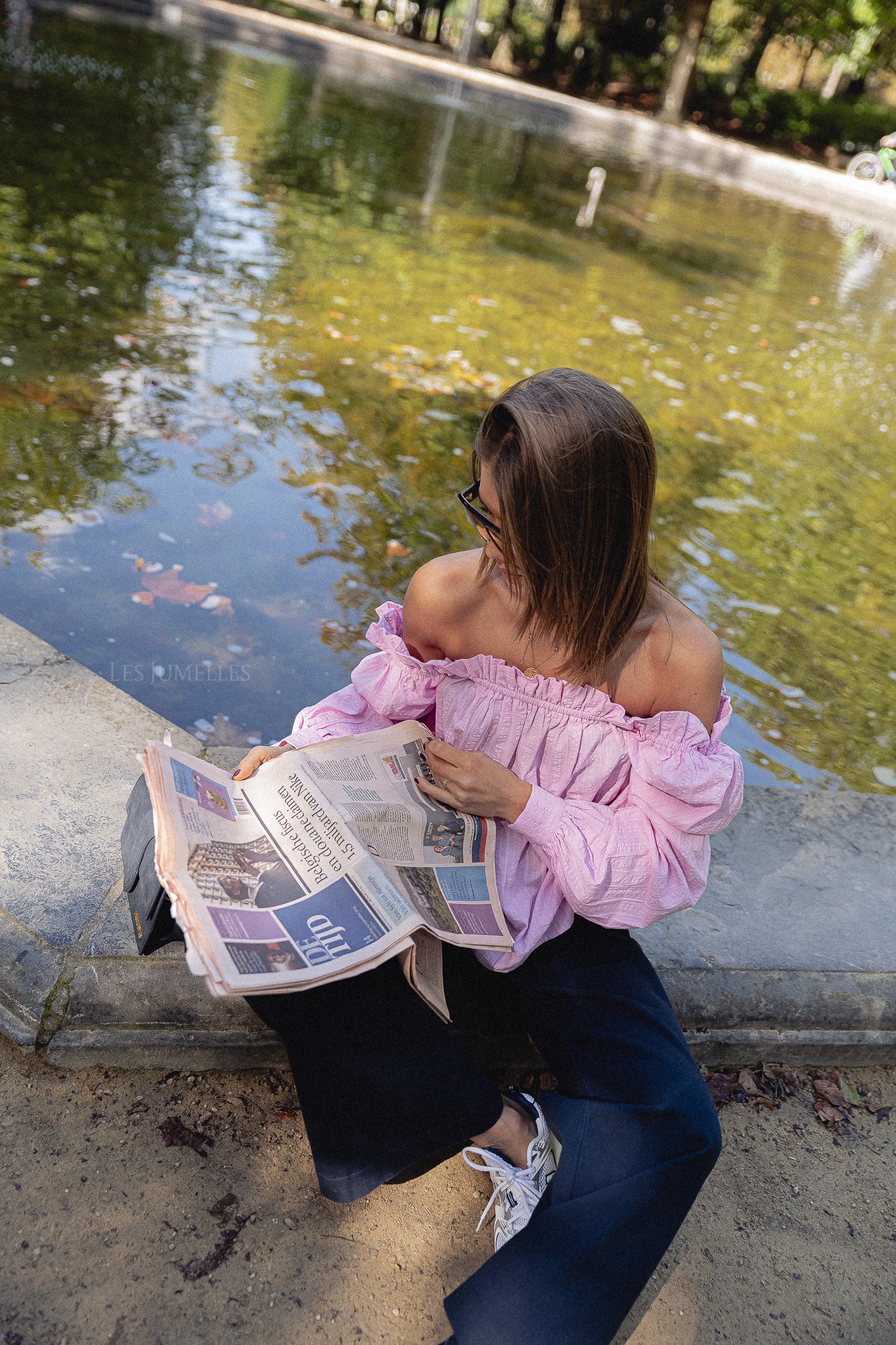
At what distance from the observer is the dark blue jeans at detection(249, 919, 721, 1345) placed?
68.8 inches

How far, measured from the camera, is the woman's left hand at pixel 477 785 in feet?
6.93

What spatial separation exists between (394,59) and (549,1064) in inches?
967

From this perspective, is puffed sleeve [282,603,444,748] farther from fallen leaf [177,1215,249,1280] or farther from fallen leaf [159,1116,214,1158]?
fallen leaf [177,1215,249,1280]

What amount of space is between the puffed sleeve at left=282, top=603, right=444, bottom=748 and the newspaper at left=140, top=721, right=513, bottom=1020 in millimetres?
79

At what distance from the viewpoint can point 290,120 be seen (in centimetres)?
1344

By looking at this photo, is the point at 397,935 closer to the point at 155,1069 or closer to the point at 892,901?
the point at 155,1069

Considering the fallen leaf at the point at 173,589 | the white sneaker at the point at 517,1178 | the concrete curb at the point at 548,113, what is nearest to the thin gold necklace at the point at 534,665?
the white sneaker at the point at 517,1178

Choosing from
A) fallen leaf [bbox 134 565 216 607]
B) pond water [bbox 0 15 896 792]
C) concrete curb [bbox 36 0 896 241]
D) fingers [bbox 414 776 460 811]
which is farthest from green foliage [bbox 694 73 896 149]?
fingers [bbox 414 776 460 811]

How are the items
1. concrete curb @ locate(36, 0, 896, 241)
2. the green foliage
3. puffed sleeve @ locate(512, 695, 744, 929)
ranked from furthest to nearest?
the green foliage → concrete curb @ locate(36, 0, 896, 241) → puffed sleeve @ locate(512, 695, 744, 929)

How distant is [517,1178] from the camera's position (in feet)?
6.57

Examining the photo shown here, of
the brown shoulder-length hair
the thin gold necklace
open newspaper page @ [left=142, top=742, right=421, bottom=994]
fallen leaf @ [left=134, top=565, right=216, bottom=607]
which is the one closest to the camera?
open newspaper page @ [left=142, top=742, right=421, bottom=994]

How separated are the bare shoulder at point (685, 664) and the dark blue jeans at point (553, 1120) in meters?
0.57

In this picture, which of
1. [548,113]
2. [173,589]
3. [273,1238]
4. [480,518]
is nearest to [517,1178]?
[273,1238]

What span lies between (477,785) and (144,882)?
A: 26.3 inches
